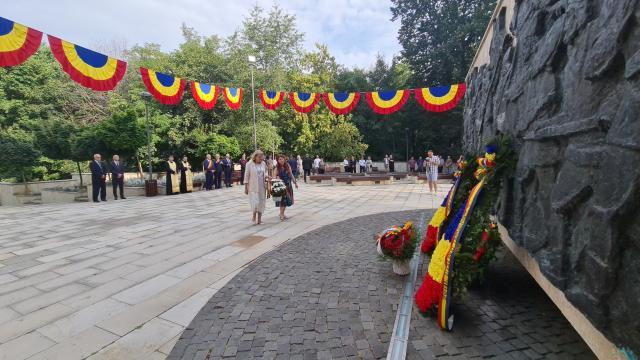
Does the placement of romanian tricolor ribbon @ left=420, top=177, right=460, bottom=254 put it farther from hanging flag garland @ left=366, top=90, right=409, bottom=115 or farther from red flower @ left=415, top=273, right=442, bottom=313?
hanging flag garland @ left=366, top=90, right=409, bottom=115

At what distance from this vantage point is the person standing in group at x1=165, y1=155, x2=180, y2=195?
1340cm

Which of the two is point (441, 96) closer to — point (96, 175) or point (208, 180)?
point (208, 180)

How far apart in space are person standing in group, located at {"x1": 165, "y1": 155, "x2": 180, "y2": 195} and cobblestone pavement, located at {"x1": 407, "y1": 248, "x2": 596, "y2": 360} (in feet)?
42.5

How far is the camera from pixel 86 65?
8.34 m

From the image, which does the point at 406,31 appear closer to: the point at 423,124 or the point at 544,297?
the point at 423,124

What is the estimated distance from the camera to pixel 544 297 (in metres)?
3.26

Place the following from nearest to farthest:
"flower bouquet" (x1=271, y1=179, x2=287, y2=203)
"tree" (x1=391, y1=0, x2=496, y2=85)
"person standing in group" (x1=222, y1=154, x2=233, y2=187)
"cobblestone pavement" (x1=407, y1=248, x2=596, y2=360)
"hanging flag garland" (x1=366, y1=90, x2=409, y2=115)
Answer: "cobblestone pavement" (x1=407, y1=248, x2=596, y2=360) → "flower bouquet" (x1=271, y1=179, x2=287, y2=203) → "hanging flag garland" (x1=366, y1=90, x2=409, y2=115) → "person standing in group" (x1=222, y1=154, x2=233, y2=187) → "tree" (x1=391, y1=0, x2=496, y2=85)

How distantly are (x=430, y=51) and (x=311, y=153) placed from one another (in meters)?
14.5

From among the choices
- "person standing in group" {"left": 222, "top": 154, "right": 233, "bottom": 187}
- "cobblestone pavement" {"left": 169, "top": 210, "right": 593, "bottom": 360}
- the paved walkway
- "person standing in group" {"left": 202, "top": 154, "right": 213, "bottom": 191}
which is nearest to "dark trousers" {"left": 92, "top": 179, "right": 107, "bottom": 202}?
the paved walkway

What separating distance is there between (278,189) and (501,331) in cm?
541

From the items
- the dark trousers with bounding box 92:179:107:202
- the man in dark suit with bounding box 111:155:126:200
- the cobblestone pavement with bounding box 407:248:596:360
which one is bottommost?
the cobblestone pavement with bounding box 407:248:596:360

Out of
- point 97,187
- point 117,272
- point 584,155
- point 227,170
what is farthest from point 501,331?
point 227,170

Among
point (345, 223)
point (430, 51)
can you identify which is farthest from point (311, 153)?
point (345, 223)

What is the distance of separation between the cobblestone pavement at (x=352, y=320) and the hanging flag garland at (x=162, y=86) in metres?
9.05
